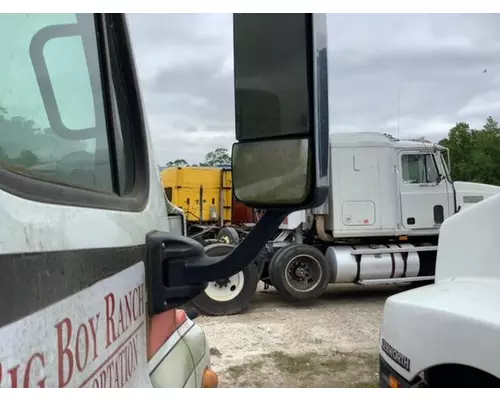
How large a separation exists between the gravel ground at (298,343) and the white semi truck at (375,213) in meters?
0.53

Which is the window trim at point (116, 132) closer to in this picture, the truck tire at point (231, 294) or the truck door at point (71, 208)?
the truck door at point (71, 208)

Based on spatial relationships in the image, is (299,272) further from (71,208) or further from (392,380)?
(71,208)

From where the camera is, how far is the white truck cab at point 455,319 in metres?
1.73

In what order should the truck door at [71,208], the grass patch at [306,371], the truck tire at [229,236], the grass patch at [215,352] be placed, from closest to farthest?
the truck door at [71,208] → the grass patch at [306,371] → the grass patch at [215,352] → the truck tire at [229,236]

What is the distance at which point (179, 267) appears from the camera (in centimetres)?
159

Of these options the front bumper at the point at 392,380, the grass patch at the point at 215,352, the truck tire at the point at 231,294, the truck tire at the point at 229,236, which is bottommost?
the grass patch at the point at 215,352

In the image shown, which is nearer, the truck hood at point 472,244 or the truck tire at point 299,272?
the truck hood at point 472,244

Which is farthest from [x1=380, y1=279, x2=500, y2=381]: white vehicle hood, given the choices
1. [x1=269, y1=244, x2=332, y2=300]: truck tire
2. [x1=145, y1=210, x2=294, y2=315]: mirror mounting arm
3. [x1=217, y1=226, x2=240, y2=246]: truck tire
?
[x1=217, y1=226, x2=240, y2=246]: truck tire

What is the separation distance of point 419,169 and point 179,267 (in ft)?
27.5

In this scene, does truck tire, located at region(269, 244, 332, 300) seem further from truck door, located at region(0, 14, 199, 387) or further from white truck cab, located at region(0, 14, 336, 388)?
truck door, located at region(0, 14, 199, 387)

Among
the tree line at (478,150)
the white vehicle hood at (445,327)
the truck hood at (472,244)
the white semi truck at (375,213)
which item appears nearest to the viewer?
the white vehicle hood at (445,327)

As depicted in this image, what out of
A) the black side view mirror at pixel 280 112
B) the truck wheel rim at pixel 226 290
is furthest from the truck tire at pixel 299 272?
the black side view mirror at pixel 280 112

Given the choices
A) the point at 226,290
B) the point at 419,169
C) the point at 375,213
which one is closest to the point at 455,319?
the point at 226,290

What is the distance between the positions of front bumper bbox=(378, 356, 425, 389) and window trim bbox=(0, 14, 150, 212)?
4.00 ft
